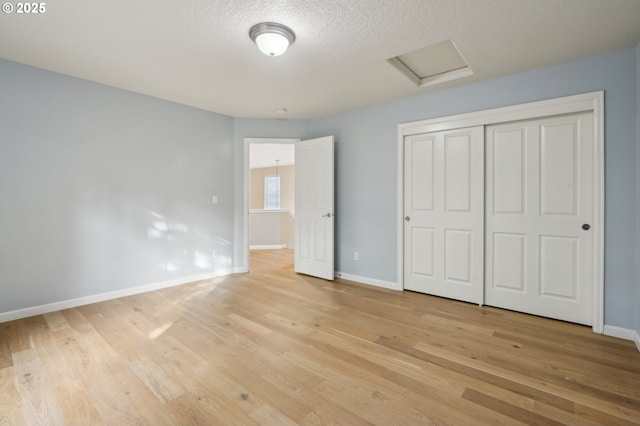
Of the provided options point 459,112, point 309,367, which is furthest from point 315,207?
point 309,367

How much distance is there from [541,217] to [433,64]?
6.13 ft

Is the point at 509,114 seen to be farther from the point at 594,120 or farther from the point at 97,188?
the point at 97,188

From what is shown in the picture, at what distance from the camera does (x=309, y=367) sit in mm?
2018

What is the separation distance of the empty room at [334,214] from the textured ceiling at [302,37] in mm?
22

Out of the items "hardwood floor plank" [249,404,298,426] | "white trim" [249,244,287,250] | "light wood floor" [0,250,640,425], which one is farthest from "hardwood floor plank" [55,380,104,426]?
"white trim" [249,244,287,250]

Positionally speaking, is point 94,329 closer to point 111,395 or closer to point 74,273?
point 74,273

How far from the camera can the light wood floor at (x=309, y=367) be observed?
5.21 ft

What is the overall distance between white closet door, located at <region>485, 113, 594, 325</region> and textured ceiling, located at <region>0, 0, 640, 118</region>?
0.67 m

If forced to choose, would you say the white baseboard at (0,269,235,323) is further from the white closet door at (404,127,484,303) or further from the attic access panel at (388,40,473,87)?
the attic access panel at (388,40,473,87)

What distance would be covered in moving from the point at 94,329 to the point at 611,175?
4711 millimetres

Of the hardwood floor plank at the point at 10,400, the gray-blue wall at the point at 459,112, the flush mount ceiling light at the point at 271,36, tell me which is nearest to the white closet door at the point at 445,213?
the gray-blue wall at the point at 459,112

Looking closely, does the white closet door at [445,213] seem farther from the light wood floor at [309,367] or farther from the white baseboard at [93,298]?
the white baseboard at [93,298]

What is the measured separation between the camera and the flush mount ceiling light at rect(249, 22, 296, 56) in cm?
217

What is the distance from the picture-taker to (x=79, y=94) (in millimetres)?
3150
